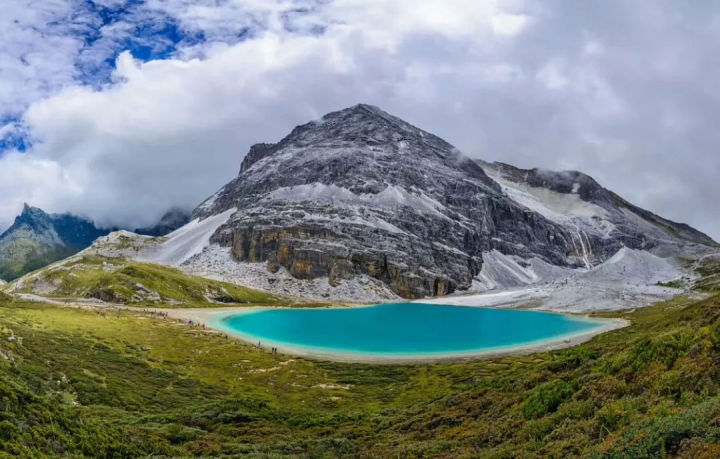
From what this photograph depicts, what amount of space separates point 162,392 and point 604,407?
1474 inches

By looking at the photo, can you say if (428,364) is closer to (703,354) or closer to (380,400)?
(380,400)

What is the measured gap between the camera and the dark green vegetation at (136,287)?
133 metres

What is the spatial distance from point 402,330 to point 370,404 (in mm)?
Result: 60461

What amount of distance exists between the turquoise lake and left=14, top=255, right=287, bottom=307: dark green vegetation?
79.3ft

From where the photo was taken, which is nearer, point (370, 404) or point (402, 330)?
point (370, 404)

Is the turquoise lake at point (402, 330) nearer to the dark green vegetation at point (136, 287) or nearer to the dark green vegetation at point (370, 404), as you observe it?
the dark green vegetation at point (370, 404)

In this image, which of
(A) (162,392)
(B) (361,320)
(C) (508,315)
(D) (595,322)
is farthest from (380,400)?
(C) (508,315)

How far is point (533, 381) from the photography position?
21.1m

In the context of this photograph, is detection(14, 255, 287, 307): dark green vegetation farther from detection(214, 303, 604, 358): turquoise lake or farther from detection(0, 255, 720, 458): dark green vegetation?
detection(0, 255, 720, 458): dark green vegetation

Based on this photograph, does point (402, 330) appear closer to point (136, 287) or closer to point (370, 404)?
point (370, 404)

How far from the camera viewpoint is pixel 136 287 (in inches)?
5428

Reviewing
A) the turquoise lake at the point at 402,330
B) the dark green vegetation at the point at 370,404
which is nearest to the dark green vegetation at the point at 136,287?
the turquoise lake at the point at 402,330

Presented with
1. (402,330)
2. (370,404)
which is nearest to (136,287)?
(402,330)

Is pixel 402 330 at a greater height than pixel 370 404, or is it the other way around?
pixel 370 404
